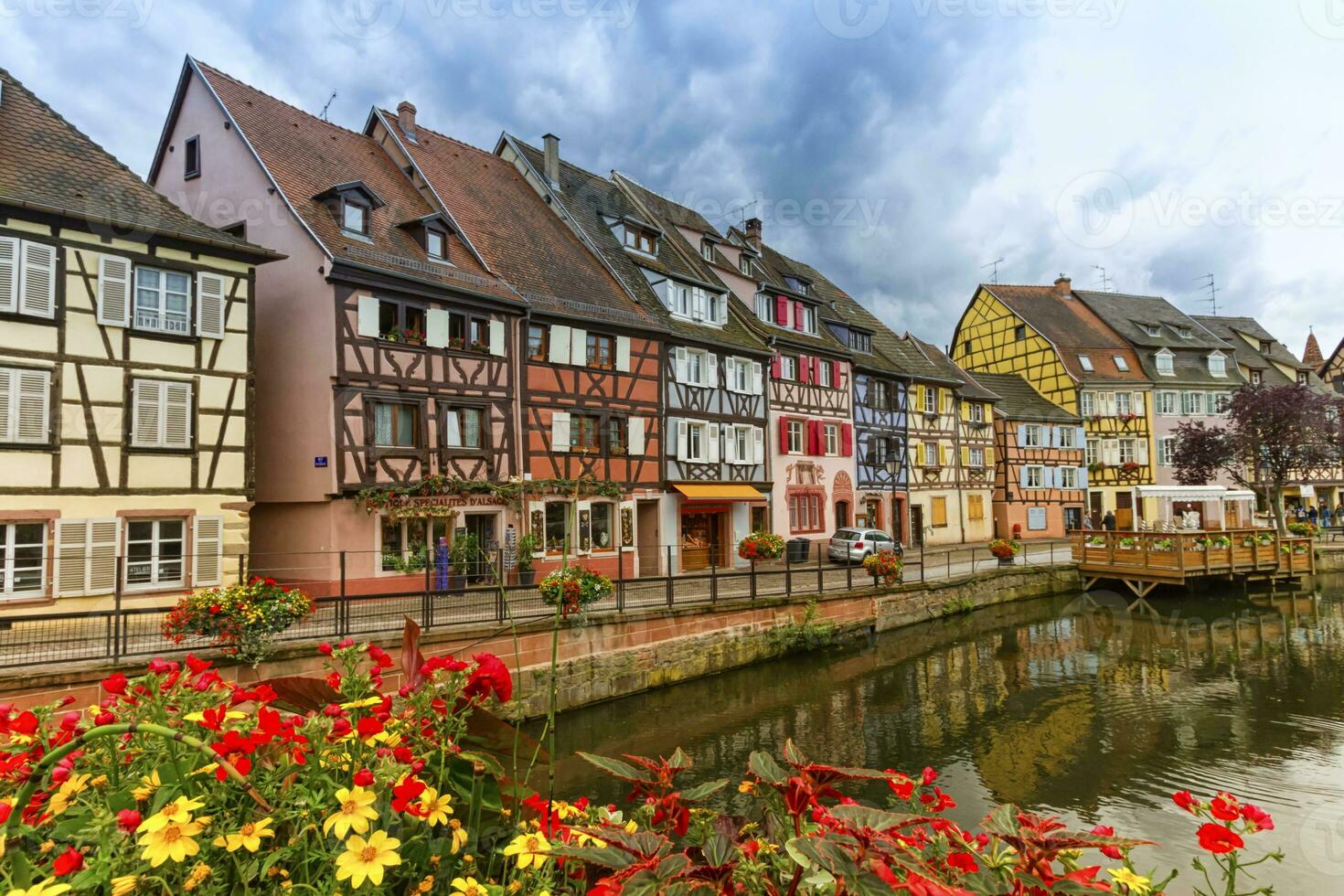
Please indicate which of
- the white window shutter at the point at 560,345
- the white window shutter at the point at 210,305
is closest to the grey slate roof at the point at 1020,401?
the white window shutter at the point at 560,345

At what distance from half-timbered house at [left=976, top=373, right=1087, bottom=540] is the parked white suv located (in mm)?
15151

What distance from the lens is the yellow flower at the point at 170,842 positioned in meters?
1.31

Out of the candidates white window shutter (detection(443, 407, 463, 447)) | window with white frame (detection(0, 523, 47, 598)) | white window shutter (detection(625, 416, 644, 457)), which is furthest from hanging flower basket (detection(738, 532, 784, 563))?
window with white frame (detection(0, 523, 47, 598))

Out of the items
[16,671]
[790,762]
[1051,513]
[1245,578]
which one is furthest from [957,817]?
[1051,513]

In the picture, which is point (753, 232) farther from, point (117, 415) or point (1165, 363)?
point (1165, 363)

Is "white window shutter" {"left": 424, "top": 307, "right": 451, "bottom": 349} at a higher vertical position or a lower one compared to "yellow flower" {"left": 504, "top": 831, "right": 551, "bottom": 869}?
higher

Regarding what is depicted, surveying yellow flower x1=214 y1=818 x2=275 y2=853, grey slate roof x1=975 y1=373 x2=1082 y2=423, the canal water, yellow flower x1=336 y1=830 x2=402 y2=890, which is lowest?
the canal water

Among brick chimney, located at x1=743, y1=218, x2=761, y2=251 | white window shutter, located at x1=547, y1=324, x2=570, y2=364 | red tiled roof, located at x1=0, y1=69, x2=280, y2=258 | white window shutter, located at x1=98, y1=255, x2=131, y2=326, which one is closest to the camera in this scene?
red tiled roof, located at x1=0, y1=69, x2=280, y2=258

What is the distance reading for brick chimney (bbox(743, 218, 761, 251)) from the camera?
32.7 meters

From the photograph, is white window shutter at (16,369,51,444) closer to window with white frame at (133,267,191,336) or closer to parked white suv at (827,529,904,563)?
window with white frame at (133,267,191,336)

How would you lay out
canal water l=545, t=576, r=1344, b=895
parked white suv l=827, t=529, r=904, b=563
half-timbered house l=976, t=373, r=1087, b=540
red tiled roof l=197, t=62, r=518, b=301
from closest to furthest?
canal water l=545, t=576, r=1344, b=895
red tiled roof l=197, t=62, r=518, b=301
parked white suv l=827, t=529, r=904, b=563
half-timbered house l=976, t=373, r=1087, b=540

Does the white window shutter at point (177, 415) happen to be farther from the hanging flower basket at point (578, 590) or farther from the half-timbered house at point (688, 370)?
the half-timbered house at point (688, 370)

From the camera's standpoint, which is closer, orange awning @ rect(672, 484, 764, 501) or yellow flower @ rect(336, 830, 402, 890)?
yellow flower @ rect(336, 830, 402, 890)

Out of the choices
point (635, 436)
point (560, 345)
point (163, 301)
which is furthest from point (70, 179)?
point (635, 436)
